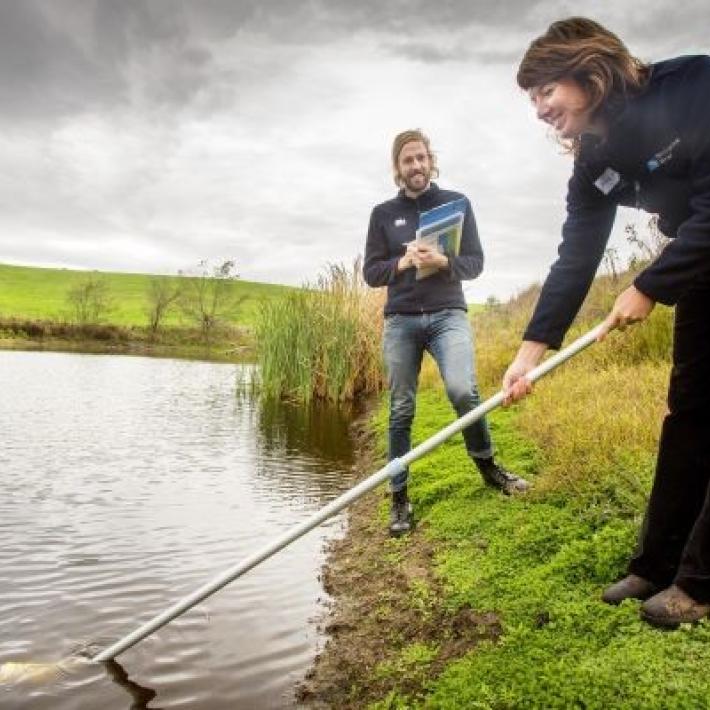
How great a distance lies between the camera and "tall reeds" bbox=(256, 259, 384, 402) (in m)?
14.3

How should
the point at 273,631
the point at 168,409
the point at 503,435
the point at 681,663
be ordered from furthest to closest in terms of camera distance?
the point at 168,409 < the point at 503,435 < the point at 273,631 < the point at 681,663

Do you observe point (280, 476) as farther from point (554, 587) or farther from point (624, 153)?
point (624, 153)

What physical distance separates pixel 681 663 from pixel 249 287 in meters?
88.2

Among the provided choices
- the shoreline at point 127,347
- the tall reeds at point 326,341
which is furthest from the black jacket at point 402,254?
the shoreline at point 127,347

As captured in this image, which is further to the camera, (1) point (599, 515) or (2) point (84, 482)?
(2) point (84, 482)

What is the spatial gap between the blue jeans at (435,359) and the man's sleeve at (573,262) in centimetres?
171

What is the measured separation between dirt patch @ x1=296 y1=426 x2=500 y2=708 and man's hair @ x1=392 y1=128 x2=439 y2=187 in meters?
2.69

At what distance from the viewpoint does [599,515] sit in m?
4.02

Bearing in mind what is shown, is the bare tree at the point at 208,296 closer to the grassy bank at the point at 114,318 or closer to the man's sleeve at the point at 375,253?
the grassy bank at the point at 114,318

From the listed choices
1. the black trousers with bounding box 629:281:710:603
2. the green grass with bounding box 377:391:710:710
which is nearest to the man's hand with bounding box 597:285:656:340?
the black trousers with bounding box 629:281:710:603

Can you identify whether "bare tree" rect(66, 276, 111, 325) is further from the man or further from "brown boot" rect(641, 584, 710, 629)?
"brown boot" rect(641, 584, 710, 629)

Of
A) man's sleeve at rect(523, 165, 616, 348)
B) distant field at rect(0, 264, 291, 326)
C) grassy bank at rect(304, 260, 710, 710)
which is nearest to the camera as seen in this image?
grassy bank at rect(304, 260, 710, 710)

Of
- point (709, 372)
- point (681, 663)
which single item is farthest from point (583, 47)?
point (681, 663)

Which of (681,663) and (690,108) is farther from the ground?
(690,108)
